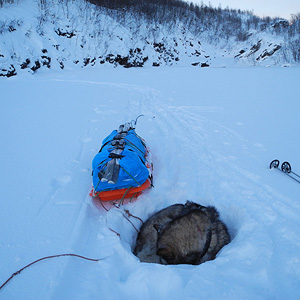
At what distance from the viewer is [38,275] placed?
1.63m

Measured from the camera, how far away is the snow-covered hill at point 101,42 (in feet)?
34.9

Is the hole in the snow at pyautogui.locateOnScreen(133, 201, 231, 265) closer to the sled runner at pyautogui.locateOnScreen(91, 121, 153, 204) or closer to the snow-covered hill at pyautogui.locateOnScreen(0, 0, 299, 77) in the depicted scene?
the sled runner at pyautogui.locateOnScreen(91, 121, 153, 204)

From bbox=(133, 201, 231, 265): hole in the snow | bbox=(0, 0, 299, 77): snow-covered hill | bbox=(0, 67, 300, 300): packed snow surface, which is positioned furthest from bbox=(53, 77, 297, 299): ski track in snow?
bbox=(0, 0, 299, 77): snow-covered hill

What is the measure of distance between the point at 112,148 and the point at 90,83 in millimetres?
6635

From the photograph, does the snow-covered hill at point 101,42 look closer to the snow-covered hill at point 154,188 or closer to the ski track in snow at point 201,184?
the snow-covered hill at point 154,188

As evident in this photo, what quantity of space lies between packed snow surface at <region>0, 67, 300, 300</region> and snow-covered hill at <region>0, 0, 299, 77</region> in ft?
23.9

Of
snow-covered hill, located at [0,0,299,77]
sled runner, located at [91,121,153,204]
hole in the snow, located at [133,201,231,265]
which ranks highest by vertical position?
snow-covered hill, located at [0,0,299,77]

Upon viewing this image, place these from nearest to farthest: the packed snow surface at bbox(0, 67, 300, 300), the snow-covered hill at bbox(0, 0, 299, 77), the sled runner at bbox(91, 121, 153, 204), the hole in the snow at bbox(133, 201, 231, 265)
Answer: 1. the packed snow surface at bbox(0, 67, 300, 300)
2. the hole in the snow at bbox(133, 201, 231, 265)
3. the sled runner at bbox(91, 121, 153, 204)
4. the snow-covered hill at bbox(0, 0, 299, 77)

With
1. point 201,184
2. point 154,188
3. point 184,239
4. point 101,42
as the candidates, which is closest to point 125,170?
point 154,188

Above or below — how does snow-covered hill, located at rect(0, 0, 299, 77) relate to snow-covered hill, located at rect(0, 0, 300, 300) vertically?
above

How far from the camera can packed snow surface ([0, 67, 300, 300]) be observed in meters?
1.60

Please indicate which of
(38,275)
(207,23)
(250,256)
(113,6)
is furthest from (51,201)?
(207,23)

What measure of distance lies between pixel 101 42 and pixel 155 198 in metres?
15.0

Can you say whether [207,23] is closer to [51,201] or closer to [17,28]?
[17,28]
